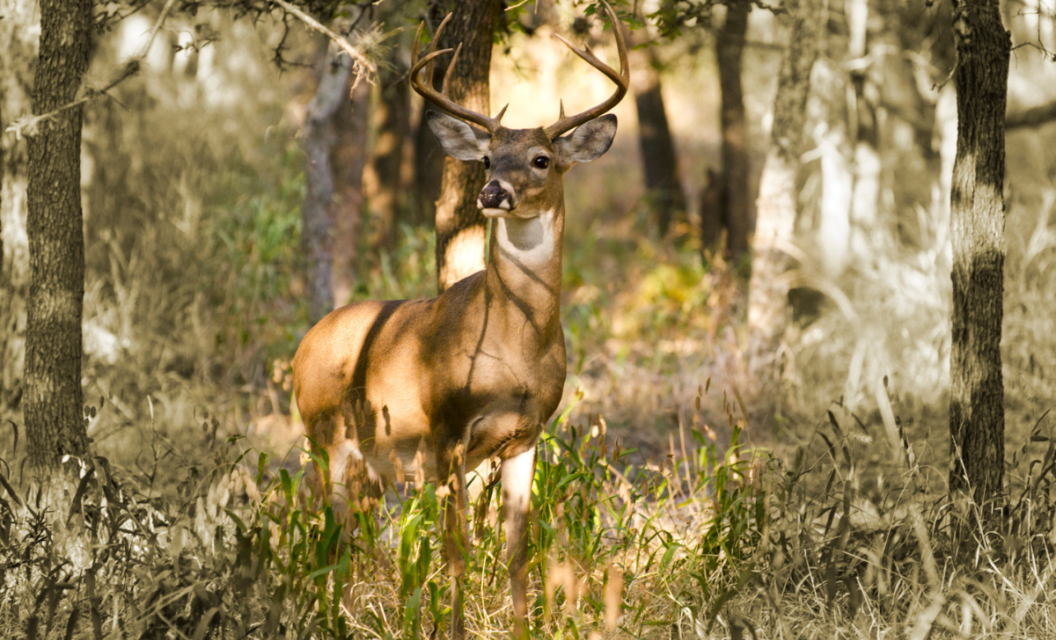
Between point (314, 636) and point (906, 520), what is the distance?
2354 mm

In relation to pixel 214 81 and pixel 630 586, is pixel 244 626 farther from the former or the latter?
pixel 214 81

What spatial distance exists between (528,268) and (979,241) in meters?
1.93

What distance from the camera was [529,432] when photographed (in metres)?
3.68

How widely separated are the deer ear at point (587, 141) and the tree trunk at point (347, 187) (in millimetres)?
5460

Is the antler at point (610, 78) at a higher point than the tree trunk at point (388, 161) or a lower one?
lower

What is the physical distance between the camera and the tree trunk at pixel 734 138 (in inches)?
449

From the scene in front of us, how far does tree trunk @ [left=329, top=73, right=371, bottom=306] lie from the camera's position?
361 inches

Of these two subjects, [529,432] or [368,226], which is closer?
[529,432]

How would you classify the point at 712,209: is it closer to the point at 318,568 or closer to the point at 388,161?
the point at 388,161

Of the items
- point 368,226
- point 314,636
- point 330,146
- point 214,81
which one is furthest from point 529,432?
point 214,81

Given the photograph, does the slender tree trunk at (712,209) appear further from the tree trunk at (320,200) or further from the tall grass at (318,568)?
the tall grass at (318,568)

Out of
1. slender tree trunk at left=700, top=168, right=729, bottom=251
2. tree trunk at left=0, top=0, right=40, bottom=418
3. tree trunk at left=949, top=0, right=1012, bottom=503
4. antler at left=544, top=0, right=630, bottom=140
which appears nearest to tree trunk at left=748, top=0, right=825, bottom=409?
tree trunk at left=949, top=0, right=1012, bottom=503

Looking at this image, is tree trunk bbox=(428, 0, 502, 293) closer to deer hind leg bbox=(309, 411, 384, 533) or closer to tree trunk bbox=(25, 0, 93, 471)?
deer hind leg bbox=(309, 411, 384, 533)

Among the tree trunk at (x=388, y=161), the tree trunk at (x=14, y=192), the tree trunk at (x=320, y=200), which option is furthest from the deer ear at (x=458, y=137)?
the tree trunk at (x=388, y=161)
